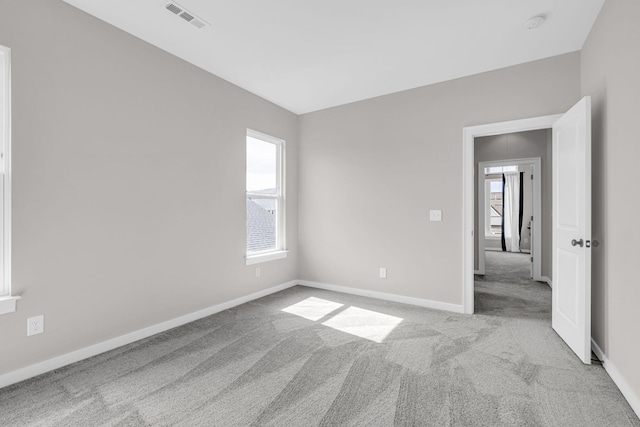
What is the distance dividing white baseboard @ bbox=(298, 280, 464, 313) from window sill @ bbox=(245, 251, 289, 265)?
0.63 m

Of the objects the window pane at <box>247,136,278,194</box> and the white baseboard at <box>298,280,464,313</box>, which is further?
the window pane at <box>247,136,278,194</box>

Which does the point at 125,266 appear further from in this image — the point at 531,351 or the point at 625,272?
the point at 625,272

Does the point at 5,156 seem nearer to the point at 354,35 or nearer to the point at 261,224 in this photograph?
the point at 261,224

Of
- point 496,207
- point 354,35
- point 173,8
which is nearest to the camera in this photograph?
point 173,8

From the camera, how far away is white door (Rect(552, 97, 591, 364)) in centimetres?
234

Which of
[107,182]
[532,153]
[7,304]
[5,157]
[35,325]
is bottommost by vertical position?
[35,325]

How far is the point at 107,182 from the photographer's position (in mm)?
2566

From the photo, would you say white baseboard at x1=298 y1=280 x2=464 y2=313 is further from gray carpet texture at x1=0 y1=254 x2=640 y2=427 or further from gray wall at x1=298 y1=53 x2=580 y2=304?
gray carpet texture at x1=0 y1=254 x2=640 y2=427

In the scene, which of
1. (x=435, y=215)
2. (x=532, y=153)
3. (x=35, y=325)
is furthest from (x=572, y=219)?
(x=35, y=325)

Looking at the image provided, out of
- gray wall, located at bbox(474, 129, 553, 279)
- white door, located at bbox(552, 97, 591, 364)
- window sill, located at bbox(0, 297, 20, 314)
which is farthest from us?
gray wall, located at bbox(474, 129, 553, 279)

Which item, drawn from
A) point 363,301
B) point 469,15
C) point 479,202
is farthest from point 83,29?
point 479,202

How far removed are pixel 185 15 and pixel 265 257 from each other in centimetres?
277

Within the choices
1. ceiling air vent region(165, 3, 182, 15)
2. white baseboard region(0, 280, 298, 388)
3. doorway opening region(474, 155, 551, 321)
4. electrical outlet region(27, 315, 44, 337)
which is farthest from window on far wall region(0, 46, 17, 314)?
doorway opening region(474, 155, 551, 321)

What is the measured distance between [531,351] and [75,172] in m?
3.84
